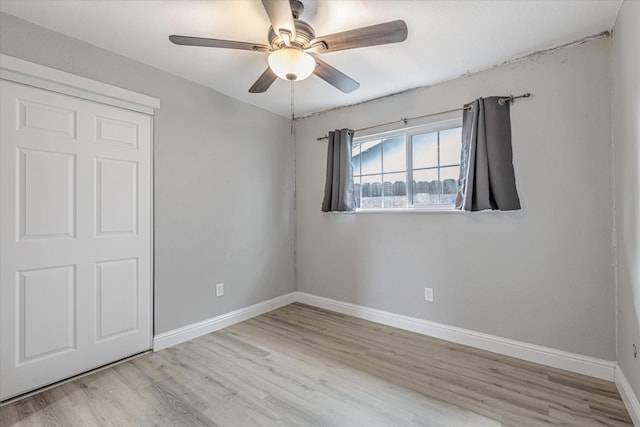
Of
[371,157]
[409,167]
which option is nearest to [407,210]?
[409,167]

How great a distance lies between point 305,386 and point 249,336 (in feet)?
3.16

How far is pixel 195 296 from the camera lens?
2.71m

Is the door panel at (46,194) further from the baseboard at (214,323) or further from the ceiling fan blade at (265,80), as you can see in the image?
the ceiling fan blade at (265,80)

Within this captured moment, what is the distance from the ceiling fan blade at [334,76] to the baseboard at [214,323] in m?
2.39

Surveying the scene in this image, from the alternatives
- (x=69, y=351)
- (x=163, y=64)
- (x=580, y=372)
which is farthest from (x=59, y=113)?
(x=580, y=372)

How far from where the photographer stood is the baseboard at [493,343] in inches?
79.5

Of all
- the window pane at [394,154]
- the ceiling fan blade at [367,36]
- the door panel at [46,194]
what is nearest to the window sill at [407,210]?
the window pane at [394,154]

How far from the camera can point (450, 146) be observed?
2.68 meters

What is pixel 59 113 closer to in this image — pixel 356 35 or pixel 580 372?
pixel 356 35

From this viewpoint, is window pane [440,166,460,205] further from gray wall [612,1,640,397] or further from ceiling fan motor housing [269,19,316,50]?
ceiling fan motor housing [269,19,316,50]

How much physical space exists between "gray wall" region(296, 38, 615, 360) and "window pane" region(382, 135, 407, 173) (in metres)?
0.23

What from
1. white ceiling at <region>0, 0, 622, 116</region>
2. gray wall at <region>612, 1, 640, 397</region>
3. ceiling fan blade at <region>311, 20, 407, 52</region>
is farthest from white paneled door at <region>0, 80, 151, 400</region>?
gray wall at <region>612, 1, 640, 397</region>

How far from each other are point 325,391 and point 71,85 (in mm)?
2676

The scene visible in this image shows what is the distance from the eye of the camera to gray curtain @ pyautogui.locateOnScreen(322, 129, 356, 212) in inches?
124
